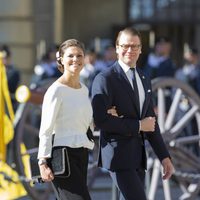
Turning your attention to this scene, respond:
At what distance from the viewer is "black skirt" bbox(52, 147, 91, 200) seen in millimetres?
4984

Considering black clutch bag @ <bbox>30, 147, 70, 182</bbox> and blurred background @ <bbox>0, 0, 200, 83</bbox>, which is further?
blurred background @ <bbox>0, 0, 200, 83</bbox>

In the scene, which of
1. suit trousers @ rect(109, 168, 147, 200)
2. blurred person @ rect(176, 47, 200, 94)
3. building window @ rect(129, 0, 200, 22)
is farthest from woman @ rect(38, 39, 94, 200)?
building window @ rect(129, 0, 200, 22)

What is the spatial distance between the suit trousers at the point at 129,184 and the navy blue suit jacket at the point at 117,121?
0.05 m

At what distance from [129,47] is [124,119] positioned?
0.48m

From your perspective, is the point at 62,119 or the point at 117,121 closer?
the point at 62,119

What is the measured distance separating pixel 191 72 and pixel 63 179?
5.95m

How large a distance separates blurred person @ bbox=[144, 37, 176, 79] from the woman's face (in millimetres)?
5283

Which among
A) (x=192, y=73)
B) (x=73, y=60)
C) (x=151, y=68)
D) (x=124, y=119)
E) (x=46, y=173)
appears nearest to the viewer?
(x=46, y=173)

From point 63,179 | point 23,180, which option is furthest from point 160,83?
point 63,179

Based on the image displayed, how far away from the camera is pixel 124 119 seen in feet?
17.1

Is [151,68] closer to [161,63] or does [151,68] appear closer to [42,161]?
[161,63]

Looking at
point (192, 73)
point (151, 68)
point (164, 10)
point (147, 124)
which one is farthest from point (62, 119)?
point (164, 10)

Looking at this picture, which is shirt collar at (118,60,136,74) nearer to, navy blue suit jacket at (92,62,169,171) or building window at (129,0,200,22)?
navy blue suit jacket at (92,62,169,171)

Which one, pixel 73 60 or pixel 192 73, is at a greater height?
pixel 73 60
